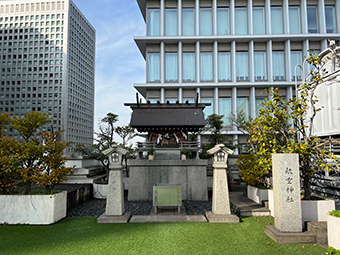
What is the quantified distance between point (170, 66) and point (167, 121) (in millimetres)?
16534

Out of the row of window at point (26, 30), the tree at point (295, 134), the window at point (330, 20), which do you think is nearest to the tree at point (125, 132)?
the tree at point (295, 134)

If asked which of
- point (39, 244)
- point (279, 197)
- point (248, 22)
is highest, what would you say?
point (248, 22)

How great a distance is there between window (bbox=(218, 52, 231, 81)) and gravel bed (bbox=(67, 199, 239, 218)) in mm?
20244

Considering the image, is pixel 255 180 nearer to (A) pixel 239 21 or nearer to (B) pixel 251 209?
(B) pixel 251 209

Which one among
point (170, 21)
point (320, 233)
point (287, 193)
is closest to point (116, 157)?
point (287, 193)

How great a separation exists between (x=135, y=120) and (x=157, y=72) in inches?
625

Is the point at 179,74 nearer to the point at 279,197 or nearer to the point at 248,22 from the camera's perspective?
the point at 248,22

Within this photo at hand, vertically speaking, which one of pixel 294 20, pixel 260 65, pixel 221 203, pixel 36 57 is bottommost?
pixel 221 203

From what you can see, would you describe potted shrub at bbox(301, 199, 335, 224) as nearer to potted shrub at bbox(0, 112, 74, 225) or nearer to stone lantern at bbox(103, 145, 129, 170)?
stone lantern at bbox(103, 145, 129, 170)

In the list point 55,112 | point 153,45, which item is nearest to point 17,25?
point 55,112

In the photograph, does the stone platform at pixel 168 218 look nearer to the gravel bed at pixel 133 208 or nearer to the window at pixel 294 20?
the gravel bed at pixel 133 208

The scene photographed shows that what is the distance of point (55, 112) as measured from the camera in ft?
211

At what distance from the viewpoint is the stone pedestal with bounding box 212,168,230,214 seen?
8.60m

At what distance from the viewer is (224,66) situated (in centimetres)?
2919
